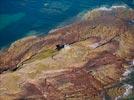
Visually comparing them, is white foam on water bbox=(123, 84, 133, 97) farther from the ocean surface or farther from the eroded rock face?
the ocean surface

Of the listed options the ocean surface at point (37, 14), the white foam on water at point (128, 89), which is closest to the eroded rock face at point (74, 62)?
the white foam on water at point (128, 89)

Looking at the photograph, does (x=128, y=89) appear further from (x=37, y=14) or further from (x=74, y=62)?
(x=37, y=14)

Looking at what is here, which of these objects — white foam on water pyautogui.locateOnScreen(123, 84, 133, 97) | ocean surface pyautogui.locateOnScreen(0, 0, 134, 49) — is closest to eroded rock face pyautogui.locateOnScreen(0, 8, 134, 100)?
white foam on water pyautogui.locateOnScreen(123, 84, 133, 97)

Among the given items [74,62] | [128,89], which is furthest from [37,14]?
[128,89]

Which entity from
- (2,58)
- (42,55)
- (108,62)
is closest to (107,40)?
(108,62)

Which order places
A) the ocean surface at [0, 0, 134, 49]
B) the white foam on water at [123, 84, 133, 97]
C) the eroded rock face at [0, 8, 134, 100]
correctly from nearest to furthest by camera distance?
the white foam on water at [123, 84, 133, 97]
the eroded rock face at [0, 8, 134, 100]
the ocean surface at [0, 0, 134, 49]

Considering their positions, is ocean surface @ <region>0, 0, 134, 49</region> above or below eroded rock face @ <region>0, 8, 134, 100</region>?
above

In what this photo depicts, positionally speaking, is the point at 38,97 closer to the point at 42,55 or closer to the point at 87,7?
the point at 42,55

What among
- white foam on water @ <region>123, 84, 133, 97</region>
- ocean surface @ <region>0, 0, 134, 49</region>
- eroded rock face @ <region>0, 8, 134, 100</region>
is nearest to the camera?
white foam on water @ <region>123, 84, 133, 97</region>
